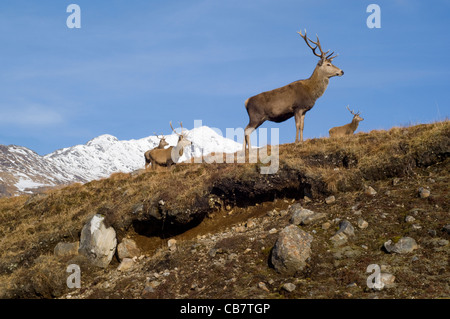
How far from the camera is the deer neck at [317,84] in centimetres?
2059

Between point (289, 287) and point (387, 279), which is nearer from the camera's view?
point (387, 279)

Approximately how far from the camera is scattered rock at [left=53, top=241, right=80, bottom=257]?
54.2 ft

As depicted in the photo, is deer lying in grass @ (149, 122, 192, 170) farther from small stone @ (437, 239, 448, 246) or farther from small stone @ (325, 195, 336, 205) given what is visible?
small stone @ (437, 239, 448, 246)

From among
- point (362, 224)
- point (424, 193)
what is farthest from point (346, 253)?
point (424, 193)

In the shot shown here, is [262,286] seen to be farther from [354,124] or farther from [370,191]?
[354,124]

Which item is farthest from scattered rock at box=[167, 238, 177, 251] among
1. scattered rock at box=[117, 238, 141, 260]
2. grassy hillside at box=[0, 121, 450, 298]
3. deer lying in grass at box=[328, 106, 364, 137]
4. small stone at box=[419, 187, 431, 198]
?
deer lying in grass at box=[328, 106, 364, 137]

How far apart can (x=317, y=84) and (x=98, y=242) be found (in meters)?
11.9

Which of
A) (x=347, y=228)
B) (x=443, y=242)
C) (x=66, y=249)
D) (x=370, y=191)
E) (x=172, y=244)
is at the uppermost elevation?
(x=370, y=191)

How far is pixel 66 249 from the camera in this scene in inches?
657

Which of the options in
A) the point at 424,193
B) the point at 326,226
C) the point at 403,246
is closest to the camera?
the point at 403,246

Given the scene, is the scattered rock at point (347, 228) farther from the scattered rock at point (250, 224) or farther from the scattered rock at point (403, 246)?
the scattered rock at point (250, 224)

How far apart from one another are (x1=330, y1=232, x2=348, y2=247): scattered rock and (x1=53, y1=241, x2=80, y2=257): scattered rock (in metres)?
9.57

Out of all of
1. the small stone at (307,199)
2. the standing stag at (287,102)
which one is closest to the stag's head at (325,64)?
the standing stag at (287,102)
